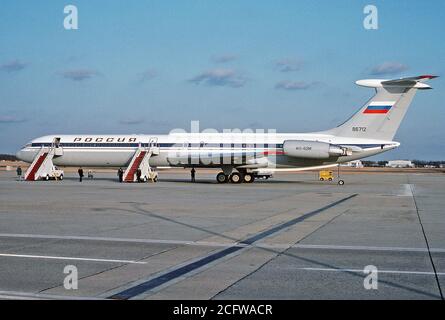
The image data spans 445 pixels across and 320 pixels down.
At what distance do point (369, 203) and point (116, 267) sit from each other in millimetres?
16892

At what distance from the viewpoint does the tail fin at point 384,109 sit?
40.2 meters

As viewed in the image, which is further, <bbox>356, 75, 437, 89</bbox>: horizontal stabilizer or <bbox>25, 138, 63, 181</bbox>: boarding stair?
<bbox>25, 138, 63, 181</bbox>: boarding stair

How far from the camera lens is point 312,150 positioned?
41.3 meters

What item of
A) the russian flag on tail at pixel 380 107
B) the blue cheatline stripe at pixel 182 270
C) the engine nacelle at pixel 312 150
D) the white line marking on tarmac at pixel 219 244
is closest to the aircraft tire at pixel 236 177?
the engine nacelle at pixel 312 150

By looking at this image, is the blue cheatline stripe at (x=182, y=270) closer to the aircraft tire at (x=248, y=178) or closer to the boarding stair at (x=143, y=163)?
the aircraft tire at (x=248, y=178)

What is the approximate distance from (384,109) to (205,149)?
46.5 ft

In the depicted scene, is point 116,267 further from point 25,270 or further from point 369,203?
point 369,203

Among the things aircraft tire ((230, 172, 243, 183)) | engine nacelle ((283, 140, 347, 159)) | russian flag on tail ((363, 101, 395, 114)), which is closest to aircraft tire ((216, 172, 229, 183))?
aircraft tire ((230, 172, 243, 183))

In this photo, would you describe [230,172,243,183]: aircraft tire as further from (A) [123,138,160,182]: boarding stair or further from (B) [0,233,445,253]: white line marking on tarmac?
(B) [0,233,445,253]: white line marking on tarmac

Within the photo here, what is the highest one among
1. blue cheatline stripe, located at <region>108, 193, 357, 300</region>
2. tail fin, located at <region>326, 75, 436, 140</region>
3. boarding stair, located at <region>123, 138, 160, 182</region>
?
tail fin, located at <region>326, 75, 436, 140</region>

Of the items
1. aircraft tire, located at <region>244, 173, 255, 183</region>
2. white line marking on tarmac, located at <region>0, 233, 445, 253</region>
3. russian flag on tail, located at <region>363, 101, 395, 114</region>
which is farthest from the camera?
aircraft tire, located at <region>244, 173, 255, 183</region>

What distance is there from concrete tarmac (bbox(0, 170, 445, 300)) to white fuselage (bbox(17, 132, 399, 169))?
21.6m

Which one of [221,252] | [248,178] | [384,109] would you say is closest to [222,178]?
[248,178]

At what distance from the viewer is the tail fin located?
132 ft
